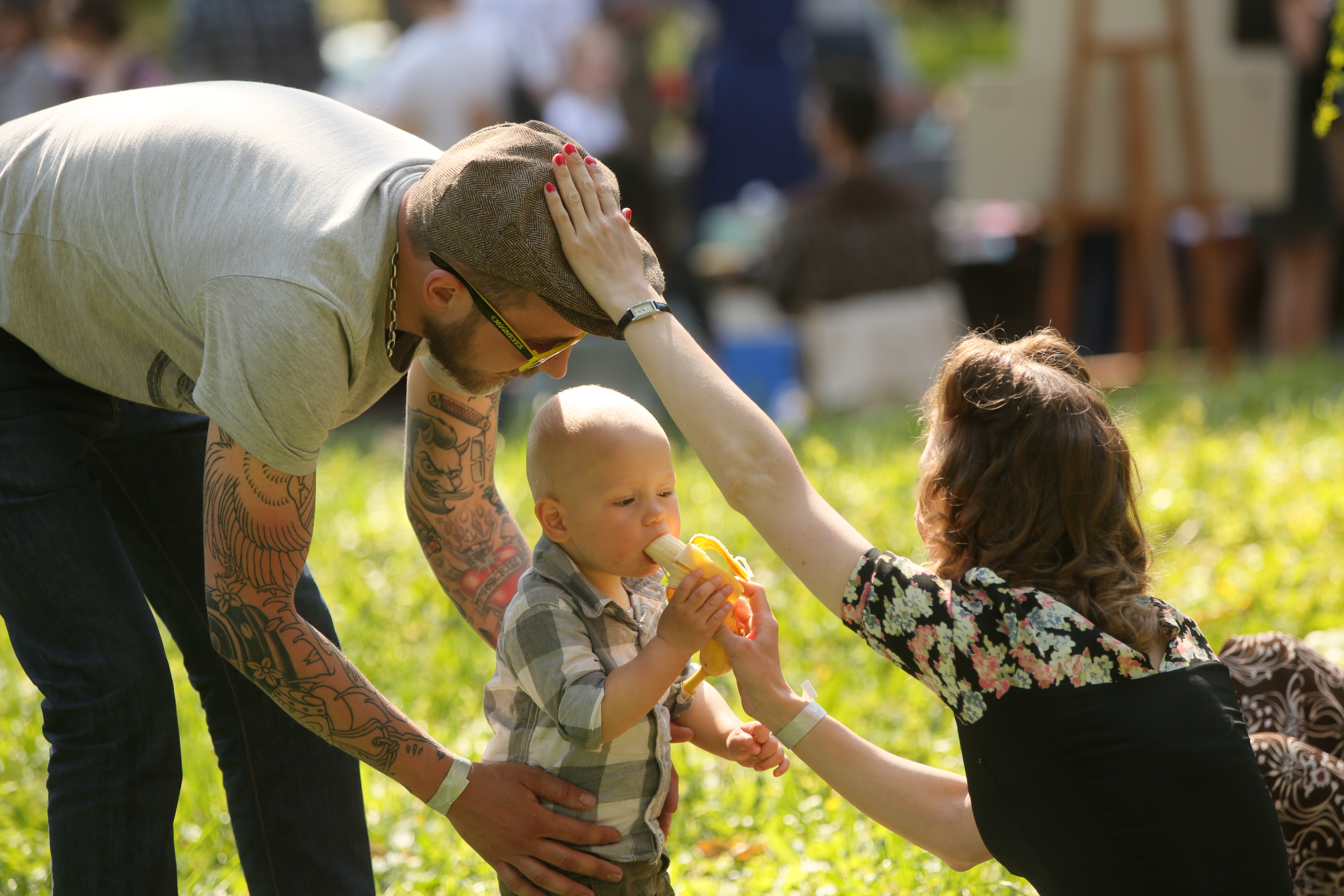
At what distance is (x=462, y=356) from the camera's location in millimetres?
2139

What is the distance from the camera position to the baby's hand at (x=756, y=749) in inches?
89.4

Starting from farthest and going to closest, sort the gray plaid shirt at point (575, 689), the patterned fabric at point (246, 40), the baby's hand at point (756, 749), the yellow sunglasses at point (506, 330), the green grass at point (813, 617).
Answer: the patterned fabric at point (246, 40)
the green grass at point (813, 617)
the baby's hand at point (756, 749)
the gray plaid shirt at point (575, 689)
the yellow sunglasses at point (506, 330)

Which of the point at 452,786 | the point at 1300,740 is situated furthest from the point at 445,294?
the point at 1300,740

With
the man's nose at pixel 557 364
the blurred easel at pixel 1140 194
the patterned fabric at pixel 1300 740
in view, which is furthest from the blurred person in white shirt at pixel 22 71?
the patterned fabric at pixel 1300 740

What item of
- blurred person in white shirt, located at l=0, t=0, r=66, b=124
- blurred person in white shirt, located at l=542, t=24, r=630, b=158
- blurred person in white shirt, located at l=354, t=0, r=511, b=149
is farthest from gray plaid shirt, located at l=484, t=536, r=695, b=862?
blurred person in white shirt, located at l=542, t=24, r=630, b=158

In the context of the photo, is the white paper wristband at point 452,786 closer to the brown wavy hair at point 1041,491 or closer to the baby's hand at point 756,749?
the baby's hand at point 756,749

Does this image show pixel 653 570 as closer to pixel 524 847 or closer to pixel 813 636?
pixel 524 847

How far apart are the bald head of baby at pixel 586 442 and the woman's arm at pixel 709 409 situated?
0.52 feet

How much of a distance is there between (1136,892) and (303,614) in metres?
1.49

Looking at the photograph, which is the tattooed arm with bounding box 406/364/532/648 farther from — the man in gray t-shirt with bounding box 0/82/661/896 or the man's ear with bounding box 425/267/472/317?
the man's ear with bounding box 425/267/472/317

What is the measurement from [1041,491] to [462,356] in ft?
3.08

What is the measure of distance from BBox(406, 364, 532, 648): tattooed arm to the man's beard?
0.19 meters

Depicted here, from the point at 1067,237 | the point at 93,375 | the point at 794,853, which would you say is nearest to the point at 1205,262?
the point at 1067,237

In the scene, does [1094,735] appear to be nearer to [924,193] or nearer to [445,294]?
[445,294]
